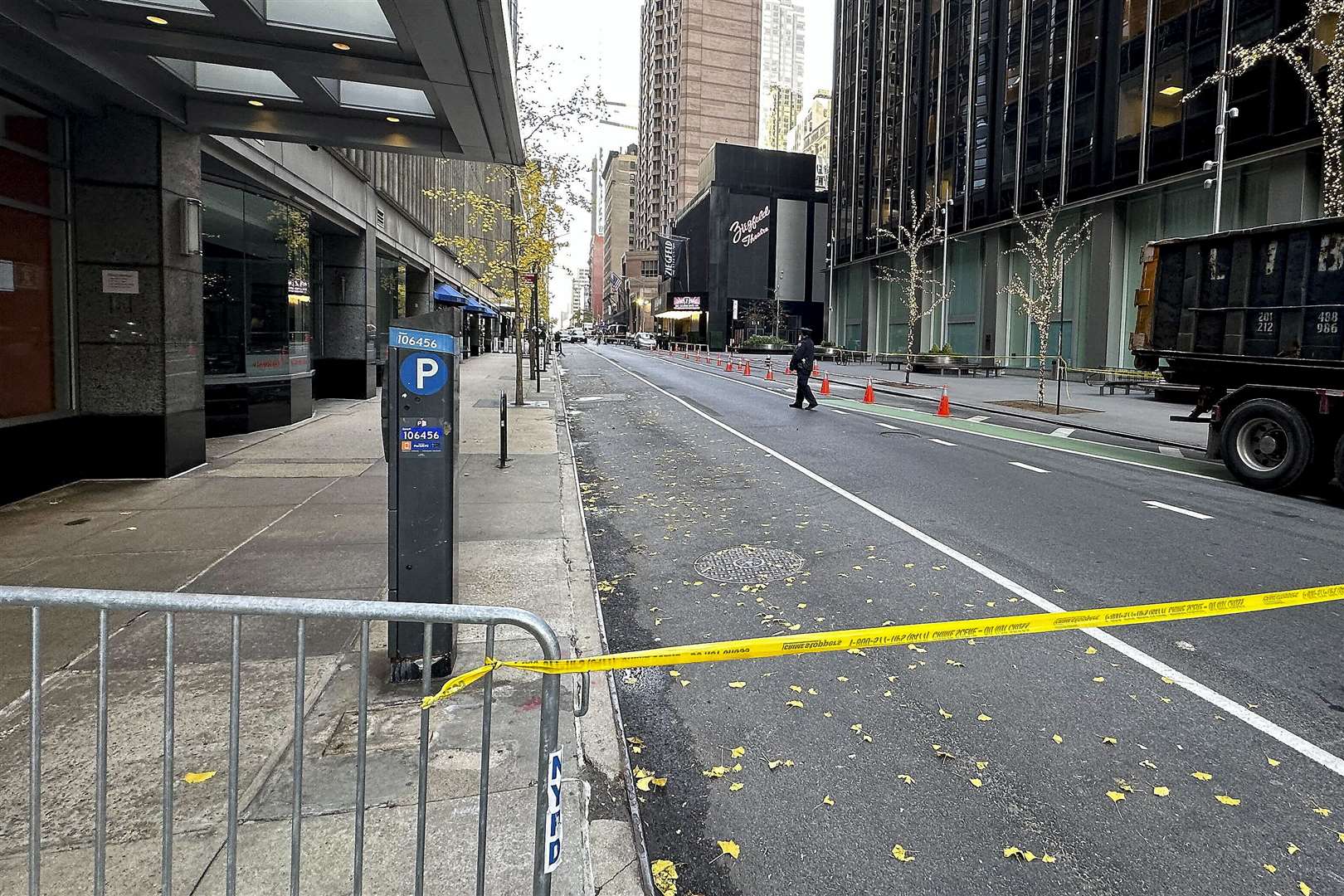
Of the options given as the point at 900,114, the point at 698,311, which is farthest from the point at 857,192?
the point at 698,311

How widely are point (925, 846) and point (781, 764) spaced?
2.55 feet

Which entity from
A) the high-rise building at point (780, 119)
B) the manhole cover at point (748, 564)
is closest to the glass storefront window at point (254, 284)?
the manhole cover at point (748, 564)

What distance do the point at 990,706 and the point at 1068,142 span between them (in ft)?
117

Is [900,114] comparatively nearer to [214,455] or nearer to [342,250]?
[342,250]

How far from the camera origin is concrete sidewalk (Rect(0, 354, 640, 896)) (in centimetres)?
291

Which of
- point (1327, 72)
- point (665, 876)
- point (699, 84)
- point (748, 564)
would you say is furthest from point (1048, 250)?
point (699, 84)

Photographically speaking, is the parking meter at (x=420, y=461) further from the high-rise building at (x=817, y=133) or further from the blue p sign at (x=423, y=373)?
the high-rise building at (x=817, y=133)

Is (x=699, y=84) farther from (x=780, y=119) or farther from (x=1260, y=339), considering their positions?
(x=1260, y=339)

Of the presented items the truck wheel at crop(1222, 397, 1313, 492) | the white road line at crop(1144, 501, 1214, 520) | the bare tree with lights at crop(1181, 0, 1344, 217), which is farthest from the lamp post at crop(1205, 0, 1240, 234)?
the white road line at crop(1144, 501, 1214, 520)

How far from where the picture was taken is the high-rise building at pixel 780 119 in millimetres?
179375

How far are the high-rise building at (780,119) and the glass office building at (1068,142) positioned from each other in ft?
426

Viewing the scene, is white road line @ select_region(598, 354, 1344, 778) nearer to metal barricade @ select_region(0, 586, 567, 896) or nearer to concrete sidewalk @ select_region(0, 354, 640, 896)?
concrete sidewalk @ select_region(0, 354, 640, 896)

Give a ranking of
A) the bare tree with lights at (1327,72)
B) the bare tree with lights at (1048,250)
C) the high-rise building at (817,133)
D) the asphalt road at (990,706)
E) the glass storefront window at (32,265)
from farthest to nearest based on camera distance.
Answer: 1. the high-rise building at (817,133)
2. the bare tree with lights at (1048,250)
3. the bare tree with lights at (1327,72)
4. the glass storefront window at (32,265)
5. the asphalt road at (990,706)

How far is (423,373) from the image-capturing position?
4.03m
